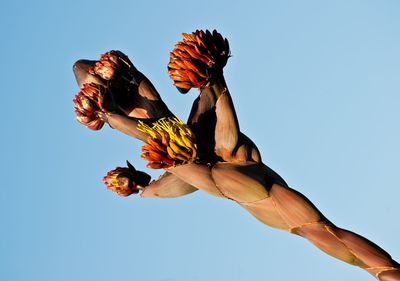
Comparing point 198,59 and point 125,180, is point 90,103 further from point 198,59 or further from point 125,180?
point 198,59

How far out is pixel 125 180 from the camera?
609cm

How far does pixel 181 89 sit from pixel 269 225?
1.32 m

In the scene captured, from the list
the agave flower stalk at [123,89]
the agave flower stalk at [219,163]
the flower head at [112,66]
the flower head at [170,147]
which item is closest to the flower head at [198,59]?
the agave flower stalk at [219,163]

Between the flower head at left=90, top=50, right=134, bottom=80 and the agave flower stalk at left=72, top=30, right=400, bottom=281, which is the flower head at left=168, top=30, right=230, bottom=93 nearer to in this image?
the agave flower stalk at left=72, top=30, right=400, bottom=281

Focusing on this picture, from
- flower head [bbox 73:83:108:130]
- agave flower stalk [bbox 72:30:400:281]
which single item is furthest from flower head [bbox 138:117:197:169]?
flower head [bbox 73:83:108:130]

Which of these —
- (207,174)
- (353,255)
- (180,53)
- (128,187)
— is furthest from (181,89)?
→ (353,255)

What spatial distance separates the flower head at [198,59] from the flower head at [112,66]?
107 centimetres

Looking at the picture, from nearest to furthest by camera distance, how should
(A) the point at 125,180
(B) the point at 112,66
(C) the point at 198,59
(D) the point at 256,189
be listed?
(D) the point at 256,189, (C) the point at 198,59, (A) the point at 125,180, (B) the point at 112,66

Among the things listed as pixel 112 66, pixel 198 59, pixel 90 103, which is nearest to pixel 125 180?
pixel 90 103

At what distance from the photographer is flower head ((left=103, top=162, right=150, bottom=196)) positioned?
609 cm

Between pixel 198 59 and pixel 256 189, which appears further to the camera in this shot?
pixel 198 59

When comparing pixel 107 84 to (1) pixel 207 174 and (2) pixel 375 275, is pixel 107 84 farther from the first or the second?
(2) pixel 375 275

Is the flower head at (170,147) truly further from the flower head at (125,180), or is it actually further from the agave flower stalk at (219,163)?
the flower head at (125,180)

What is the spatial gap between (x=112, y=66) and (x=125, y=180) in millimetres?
1100
